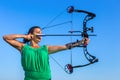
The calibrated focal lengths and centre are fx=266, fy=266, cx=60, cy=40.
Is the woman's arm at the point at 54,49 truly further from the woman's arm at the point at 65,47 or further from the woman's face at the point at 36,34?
the woman's face at the point at 36,34

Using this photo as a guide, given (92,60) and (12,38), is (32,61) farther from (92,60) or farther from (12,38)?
(92,60)

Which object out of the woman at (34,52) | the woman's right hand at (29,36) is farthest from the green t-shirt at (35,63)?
the woman's right hand at (29,36)

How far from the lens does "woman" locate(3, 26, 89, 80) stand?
360 cm

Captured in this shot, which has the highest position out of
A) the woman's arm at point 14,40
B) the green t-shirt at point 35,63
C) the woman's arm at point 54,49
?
the woman's arm at point 14,40

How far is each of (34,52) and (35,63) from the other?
15cm

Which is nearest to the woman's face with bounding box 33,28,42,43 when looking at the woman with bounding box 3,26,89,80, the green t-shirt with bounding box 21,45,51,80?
the woman with bounding box 3,26,89,80

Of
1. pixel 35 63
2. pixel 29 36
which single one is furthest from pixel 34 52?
pixel 29 36

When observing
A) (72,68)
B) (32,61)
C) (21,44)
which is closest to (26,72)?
(32,61)

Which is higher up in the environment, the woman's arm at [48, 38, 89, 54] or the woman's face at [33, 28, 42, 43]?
the woman's face at [33, 28, 42, 43]

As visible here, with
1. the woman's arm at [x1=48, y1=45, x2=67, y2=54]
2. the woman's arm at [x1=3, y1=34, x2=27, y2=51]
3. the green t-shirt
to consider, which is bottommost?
the green t-shirt

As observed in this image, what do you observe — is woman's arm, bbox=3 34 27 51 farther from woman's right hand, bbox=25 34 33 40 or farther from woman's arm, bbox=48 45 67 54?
woman's arm, bbox=48 45 67 54

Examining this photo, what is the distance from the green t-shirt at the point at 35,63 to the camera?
3.58m

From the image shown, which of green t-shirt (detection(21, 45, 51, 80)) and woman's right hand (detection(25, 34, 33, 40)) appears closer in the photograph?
green t-shirt (detection(21, 45, 51, 80))

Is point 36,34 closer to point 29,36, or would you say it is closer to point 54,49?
point 29,36
